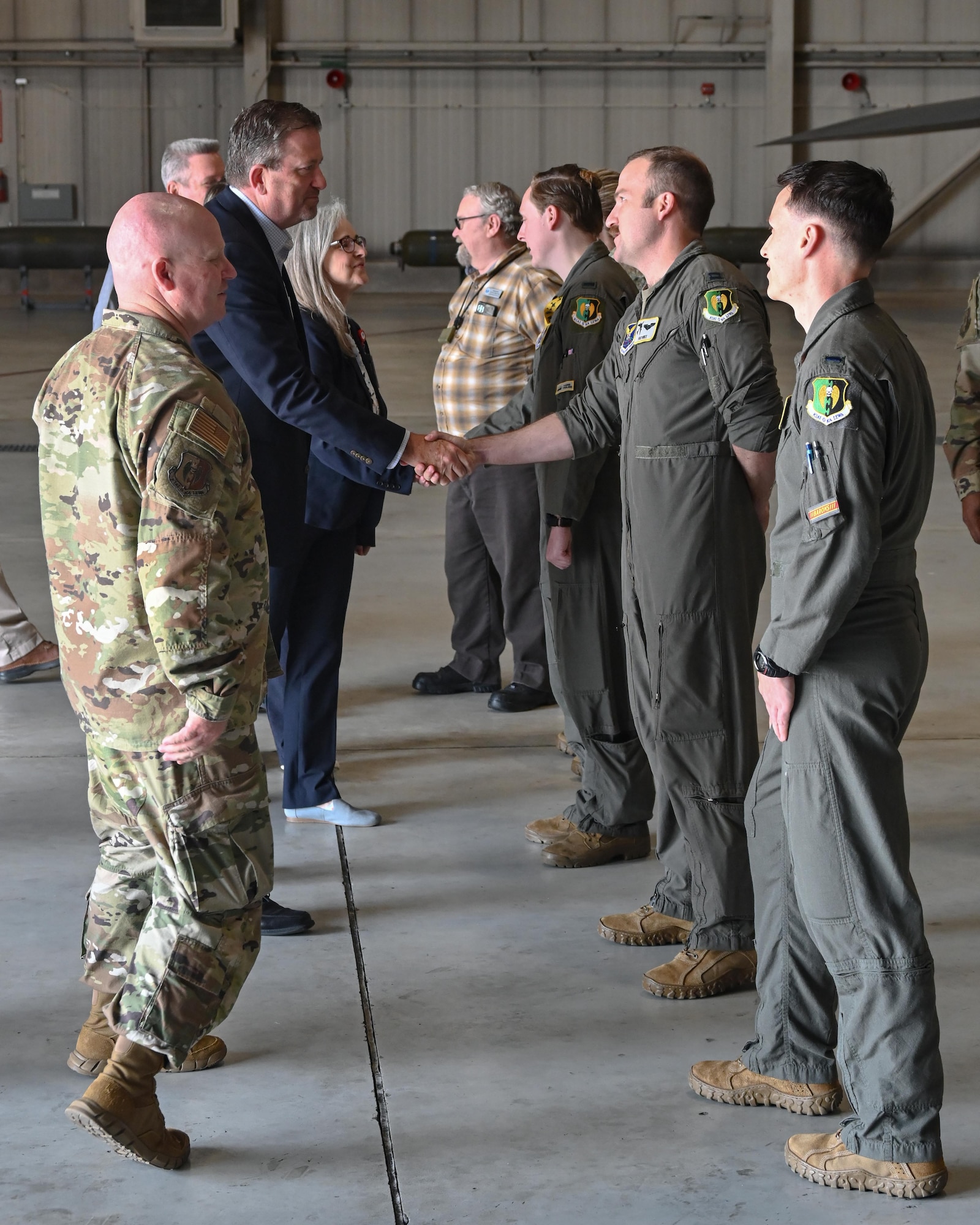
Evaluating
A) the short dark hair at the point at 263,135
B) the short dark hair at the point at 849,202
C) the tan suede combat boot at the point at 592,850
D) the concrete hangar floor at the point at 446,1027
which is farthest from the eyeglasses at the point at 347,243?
the short dark hair at the point at 849,202

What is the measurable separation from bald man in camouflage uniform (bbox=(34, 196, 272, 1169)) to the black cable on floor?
1.17 feet

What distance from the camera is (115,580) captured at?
2238 millimetres

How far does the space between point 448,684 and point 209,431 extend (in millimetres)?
3101

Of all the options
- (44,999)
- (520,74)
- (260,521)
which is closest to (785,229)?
(260,521)

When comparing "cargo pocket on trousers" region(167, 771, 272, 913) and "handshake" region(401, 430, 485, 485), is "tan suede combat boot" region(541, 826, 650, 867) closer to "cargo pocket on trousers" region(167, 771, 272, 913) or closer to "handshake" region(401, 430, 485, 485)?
"handshake" region(401, 430, 485, 485)

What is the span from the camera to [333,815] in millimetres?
3973

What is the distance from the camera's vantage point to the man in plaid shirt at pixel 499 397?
4.92 m

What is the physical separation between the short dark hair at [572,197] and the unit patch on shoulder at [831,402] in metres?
1.89

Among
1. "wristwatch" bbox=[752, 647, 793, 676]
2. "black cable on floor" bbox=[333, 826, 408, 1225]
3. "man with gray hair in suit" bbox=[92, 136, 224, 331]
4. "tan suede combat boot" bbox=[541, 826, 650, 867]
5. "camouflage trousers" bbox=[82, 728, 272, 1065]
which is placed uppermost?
"man with gray hair in suit" bbox=[92, 136, 224, 331]

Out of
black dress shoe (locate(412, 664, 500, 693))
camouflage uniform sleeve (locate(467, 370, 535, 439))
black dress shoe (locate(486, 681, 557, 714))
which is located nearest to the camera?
camouflage uniform sleeve (locate(467, 370, 535, 439))

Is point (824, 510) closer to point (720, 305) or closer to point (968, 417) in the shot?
point (720, 305)

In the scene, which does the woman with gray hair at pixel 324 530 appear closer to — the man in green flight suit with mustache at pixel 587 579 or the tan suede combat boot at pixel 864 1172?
the man in green flight suit with mustache at pixel 587 579

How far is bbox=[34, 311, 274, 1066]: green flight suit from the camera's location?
2162mm

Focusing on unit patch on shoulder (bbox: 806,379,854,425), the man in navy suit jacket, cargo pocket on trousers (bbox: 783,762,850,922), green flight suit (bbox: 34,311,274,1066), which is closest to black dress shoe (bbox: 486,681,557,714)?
the man in navy suit jacket
